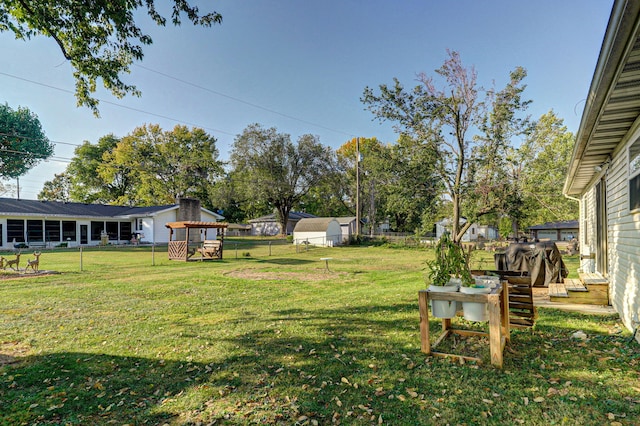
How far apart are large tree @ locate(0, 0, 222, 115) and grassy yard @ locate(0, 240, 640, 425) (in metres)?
4.71

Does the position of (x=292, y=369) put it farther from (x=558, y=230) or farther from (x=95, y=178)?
(x=558, y=230)

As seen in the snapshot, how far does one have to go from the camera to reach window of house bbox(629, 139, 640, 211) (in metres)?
4.09

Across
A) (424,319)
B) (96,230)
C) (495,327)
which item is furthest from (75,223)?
(495,327)

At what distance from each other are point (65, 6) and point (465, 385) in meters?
8.15

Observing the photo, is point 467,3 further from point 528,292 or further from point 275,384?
point 275,384

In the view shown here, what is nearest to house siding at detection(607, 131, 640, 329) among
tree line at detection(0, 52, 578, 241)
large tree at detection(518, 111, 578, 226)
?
large tree at detection(518, 111, 578, 226)

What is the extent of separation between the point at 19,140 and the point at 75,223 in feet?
49.7

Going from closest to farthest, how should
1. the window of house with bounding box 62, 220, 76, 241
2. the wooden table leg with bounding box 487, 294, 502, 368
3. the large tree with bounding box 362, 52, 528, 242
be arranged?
the wooden table leg with bounding box 487, 294, 502, 368 → the large tree with bounding box 362, 52, 528, 242 → the window of house with bounding box 62, 220, 76, 241

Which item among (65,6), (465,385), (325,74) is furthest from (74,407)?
(325,74)

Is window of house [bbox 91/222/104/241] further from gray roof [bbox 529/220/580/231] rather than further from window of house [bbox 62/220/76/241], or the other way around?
gray roof [bbox 529/220/580/231]

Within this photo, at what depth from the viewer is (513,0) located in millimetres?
10375

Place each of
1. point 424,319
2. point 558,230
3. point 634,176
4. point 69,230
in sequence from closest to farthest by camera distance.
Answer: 1. point 424,319
2. point 634,176
3. point 69,230
4. point 558,230

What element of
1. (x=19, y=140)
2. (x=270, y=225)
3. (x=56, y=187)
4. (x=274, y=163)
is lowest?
(x=270, y=225)

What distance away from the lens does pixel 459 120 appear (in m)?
16.3
